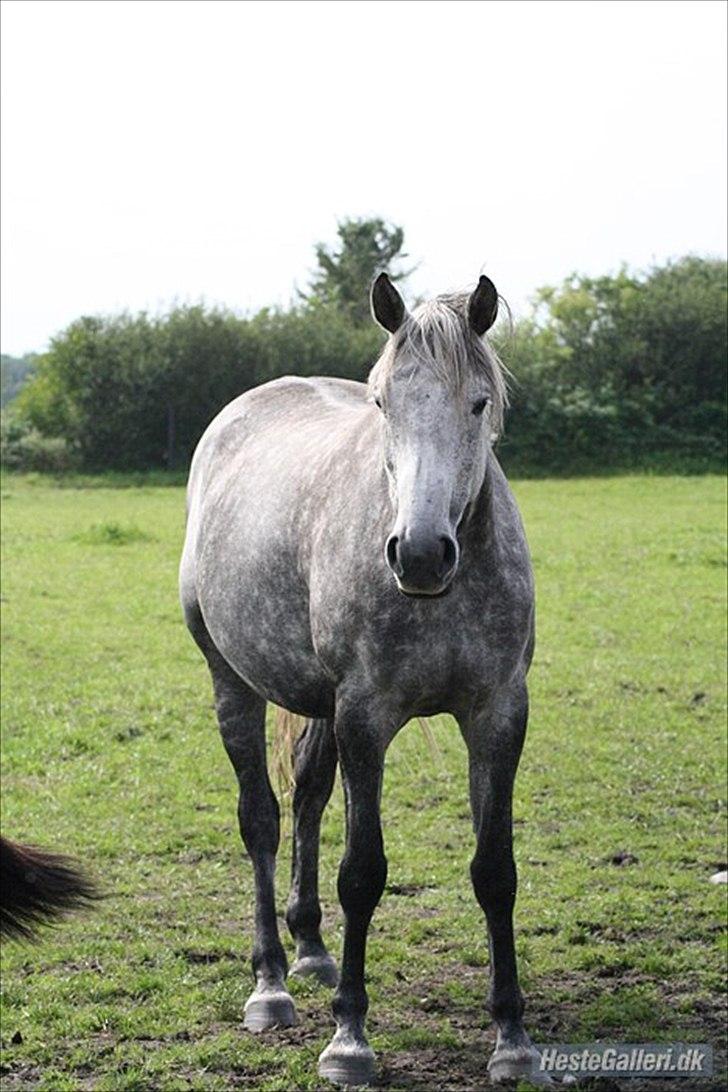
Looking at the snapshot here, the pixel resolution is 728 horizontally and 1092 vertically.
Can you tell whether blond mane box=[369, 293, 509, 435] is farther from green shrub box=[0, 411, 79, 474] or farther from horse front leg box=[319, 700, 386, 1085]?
green shrub box=[0, 411, 79, 474]

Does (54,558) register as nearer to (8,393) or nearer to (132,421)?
(132,421)

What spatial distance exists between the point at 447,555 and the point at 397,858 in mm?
3485

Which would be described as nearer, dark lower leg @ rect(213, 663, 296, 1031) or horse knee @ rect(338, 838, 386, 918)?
horse knee @ rect(338, 838, 386, 918)

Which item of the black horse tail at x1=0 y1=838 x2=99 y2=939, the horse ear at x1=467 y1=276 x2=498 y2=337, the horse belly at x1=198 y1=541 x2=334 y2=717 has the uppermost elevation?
the horse ear at x1=467 y1=276 x2=498 y2=337

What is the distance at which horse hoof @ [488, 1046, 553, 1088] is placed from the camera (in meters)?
4.46

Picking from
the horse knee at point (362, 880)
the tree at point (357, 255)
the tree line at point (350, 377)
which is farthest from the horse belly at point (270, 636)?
the tree at point (357, 255)

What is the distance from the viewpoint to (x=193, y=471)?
639 centimetres

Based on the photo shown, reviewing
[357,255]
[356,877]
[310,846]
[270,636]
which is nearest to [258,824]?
[310,846]

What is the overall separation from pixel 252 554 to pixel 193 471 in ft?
4.07

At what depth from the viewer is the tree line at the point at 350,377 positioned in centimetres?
3209

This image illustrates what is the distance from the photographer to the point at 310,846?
5.71 m

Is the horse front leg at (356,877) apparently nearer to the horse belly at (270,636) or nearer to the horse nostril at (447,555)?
the horse belly at (270,636)

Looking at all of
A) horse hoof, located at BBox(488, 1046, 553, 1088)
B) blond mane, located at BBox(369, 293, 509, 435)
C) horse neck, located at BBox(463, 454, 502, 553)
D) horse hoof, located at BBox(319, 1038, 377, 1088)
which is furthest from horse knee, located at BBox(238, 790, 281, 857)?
blond mane, located at BBox(369, 293, 509, 435)

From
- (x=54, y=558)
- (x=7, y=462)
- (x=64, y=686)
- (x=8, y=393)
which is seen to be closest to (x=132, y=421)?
(x=7, y=462)
